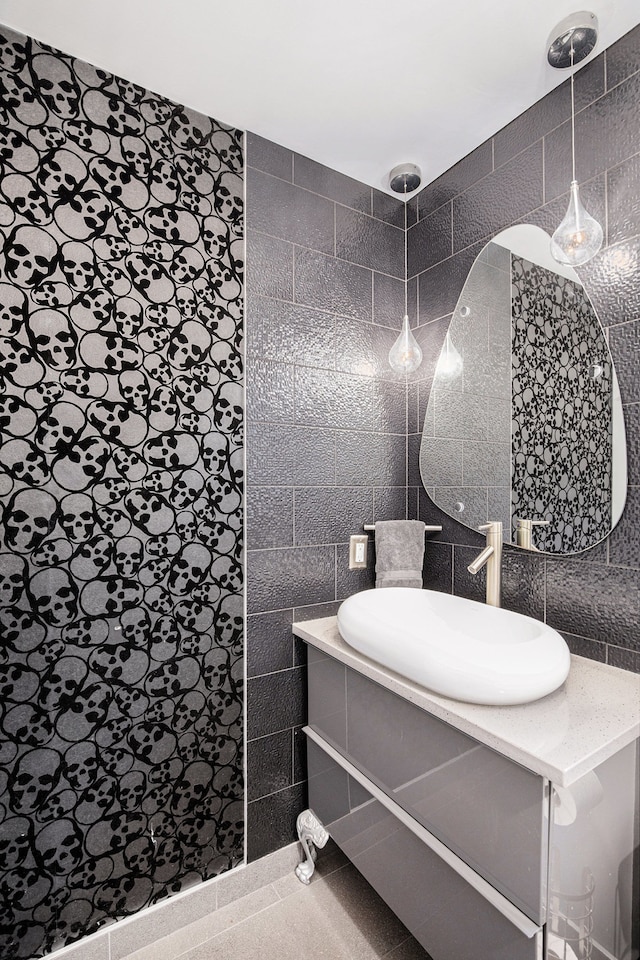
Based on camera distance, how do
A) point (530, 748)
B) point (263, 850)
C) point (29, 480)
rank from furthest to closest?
point (263, 850), point (29, 480), point (530, 748)

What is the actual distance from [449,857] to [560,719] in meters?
0.40

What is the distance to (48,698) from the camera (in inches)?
48.5

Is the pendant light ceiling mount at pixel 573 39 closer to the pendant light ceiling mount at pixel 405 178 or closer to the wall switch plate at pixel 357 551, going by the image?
the pendant light ceiling mount at pixel 405 178

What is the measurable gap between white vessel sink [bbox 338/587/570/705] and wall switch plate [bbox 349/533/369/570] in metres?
0.19

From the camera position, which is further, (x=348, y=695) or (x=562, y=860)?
(x=348, y=695)

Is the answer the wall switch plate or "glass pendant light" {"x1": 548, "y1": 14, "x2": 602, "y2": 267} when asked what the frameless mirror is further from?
the wall switch plate

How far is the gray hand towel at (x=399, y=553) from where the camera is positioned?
175 cm

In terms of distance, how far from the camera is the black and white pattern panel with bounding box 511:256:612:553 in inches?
50.9

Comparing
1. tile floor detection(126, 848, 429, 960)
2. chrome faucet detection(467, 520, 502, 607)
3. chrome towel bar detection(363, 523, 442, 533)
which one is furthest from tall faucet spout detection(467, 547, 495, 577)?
tile floor detection(126, 848, 429, 960)

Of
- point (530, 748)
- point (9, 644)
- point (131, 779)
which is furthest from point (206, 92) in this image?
point (131, 779)

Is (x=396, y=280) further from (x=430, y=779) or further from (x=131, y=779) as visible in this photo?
(x=131, y=779)

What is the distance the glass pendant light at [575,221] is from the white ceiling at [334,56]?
4cm

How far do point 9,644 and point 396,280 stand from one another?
1756 millimetres

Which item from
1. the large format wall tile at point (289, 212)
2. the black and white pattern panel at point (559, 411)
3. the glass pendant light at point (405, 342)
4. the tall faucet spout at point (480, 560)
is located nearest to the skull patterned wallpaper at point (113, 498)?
the large format wall tile at point (289, 212)
